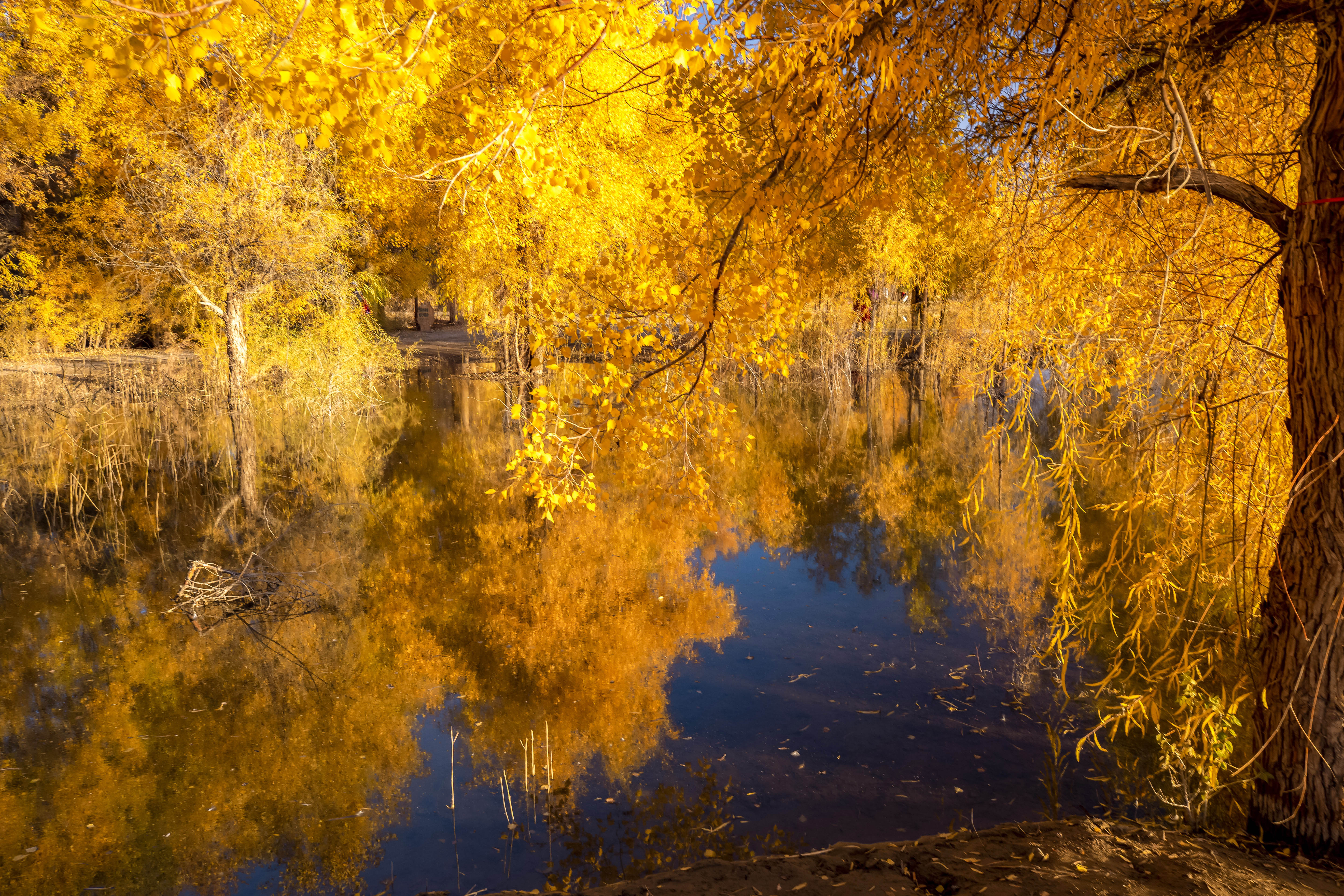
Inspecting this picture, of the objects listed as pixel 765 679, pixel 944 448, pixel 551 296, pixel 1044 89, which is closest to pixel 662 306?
pixel 1044 89

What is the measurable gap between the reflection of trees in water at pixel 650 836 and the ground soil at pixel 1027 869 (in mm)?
466

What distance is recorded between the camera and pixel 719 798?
6.13 m

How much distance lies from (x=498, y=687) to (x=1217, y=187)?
721 cm

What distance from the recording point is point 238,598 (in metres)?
9.44

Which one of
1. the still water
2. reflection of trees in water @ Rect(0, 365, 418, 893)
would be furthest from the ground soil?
reflection of trees in water @ Rect(0, 365, 418, 893)

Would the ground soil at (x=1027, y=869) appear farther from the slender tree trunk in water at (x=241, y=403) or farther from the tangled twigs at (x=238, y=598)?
the slender tree trunk in water at (x=241, y=403)

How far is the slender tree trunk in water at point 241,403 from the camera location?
42.6 feet

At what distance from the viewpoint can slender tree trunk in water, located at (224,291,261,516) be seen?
13.0 metres

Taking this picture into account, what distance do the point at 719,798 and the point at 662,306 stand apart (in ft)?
12.8

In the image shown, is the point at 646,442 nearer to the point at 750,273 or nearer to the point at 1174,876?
the point at 750,273

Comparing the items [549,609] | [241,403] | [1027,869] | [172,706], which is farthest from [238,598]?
[1027,869]

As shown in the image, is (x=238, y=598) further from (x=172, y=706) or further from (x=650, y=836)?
(x=650, y=836)

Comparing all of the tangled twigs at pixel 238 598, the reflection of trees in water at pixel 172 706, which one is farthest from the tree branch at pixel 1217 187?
the tangled twigs at pixel 238 598

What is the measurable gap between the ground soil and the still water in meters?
0.74
